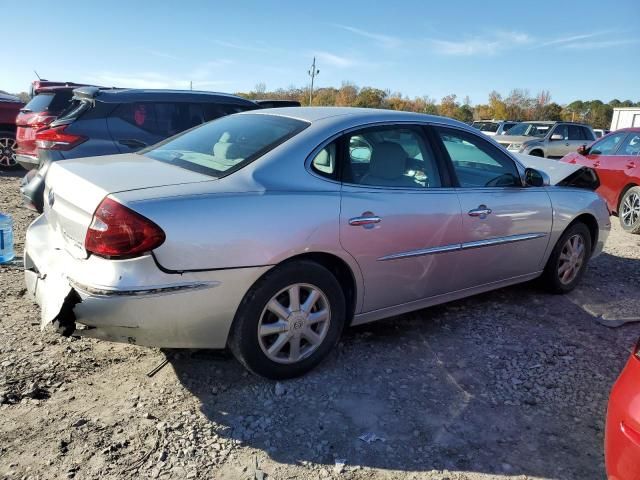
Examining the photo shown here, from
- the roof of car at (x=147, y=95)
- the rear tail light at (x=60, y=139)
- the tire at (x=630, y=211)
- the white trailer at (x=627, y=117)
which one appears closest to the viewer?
the rear tail light at (x=60, y=139)

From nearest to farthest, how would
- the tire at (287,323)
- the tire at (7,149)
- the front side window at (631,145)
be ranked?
1. the tire at (287,323)
2. the front side window at (631,145)
3. the tire at (7,149)

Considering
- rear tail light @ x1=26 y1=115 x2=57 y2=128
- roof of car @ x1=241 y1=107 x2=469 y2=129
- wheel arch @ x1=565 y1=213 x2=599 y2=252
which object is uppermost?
roof of car @ x1=241 y1=107 x2=469 y2=129

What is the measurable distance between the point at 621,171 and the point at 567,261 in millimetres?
4477

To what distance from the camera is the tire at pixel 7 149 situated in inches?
410

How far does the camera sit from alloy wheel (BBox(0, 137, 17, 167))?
10.5 meters

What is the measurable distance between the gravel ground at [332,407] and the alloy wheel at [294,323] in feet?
0.65

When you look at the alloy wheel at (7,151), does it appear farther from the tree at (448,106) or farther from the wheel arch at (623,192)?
the tree at (448,106)

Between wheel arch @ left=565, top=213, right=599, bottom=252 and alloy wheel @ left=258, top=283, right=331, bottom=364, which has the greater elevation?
wheel arch @ left=565, top=213, right=599, bottom=252

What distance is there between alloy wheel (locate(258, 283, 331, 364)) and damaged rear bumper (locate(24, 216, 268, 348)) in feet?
0.79

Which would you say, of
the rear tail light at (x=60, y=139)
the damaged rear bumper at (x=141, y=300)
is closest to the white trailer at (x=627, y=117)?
the rear tail light at (x=60, y=139)

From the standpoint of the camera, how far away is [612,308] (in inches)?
180

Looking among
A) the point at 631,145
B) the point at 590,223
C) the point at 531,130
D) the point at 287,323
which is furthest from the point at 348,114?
the point at 531,130

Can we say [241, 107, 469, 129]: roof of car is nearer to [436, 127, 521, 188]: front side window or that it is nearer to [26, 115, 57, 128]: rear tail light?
[436, 127, 521, 188]: front side window

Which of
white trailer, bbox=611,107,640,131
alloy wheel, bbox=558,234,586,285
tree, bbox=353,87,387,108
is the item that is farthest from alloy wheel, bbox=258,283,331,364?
tree, bbox=353,87,387,108
